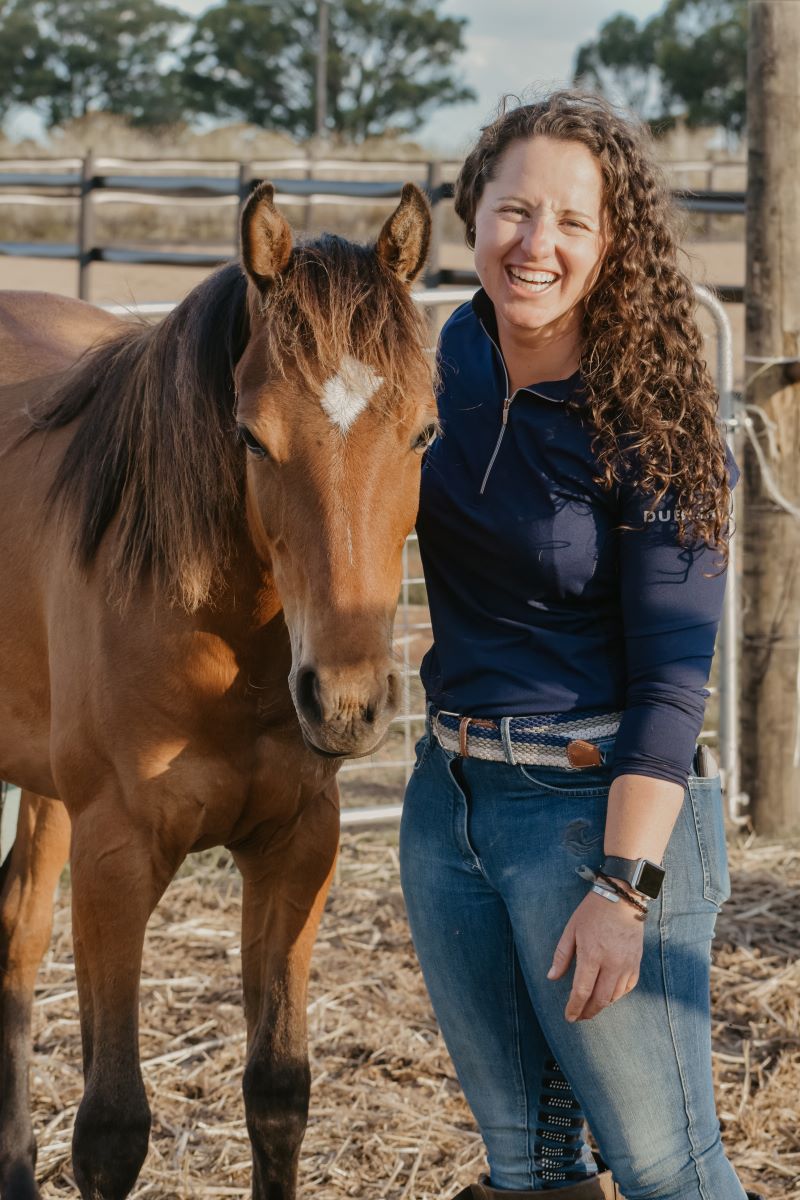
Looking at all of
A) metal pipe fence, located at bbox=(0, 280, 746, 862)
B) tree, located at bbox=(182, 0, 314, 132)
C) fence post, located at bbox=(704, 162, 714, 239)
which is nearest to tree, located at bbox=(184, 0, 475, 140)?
tree, located at bbox=(182, 0, 314, 132)

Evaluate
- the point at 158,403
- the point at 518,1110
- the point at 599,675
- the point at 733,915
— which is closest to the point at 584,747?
the point at 599,675

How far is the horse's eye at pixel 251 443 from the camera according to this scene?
6.61 feet

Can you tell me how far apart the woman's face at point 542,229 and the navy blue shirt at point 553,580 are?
0.44 feet

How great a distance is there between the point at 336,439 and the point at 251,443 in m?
0.16

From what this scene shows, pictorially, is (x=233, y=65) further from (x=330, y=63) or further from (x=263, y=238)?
(x=263, y=238)

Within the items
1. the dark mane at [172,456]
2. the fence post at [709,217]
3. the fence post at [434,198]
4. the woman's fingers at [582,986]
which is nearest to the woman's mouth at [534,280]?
the dark mane at [172,456]

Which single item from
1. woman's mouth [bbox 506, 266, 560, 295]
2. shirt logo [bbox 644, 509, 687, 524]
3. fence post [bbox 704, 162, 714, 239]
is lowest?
shirt logo [bbox 644, 509, 687, 524]

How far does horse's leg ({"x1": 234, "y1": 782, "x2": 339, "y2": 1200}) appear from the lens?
2.58 meters

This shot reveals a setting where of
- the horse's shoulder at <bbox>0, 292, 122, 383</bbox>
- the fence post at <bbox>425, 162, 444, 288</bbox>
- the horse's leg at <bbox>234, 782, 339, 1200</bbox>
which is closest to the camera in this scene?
the horse's leg at <bbox>234, 782, 339, 1200</bbox>

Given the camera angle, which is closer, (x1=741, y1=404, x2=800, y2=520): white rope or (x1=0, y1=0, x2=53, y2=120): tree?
(x1=741, y1=404, x2=800, y2=520): white rope

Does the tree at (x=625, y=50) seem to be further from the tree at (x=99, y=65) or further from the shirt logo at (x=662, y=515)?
the shirt logo at (x=662, y=515)

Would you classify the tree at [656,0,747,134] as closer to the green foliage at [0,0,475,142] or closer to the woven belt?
the green foliage at [0,0,475,142]

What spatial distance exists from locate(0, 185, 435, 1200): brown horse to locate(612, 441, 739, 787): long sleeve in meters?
0.35

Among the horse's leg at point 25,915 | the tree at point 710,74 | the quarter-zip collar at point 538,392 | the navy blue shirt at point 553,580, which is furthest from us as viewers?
the tree at point 710,74
